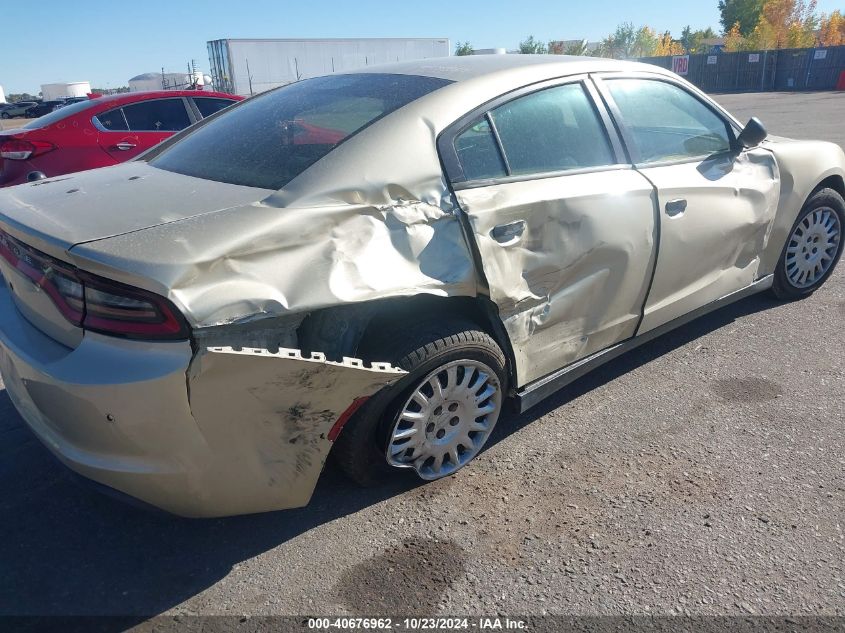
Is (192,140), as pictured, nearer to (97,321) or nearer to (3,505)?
(97,321)

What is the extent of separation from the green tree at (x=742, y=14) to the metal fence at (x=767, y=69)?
42478 mm

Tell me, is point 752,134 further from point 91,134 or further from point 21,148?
point 21,148

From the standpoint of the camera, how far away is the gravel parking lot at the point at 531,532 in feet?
7.27

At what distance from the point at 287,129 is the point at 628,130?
1.62 meters

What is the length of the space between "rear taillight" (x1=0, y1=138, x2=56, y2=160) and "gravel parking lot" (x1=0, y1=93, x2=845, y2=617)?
440cm

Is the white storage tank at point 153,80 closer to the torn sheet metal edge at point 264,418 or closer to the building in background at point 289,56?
the building in background at point 289,56

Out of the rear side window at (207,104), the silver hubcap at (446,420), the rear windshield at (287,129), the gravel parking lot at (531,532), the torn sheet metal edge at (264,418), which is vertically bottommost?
the gravel parking lot at (531,532)

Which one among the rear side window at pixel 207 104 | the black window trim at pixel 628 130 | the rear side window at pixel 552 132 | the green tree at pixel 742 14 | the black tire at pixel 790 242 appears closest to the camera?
the rear side window at pixel 552 132

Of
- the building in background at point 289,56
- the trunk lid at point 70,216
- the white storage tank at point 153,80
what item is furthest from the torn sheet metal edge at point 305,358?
the white storage tank at point 153,80

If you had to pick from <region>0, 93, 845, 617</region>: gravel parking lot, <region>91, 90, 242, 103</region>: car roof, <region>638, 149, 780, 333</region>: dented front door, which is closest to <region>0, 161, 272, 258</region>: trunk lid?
<region>0, 93, 845, 617</region>: gravel parking lot


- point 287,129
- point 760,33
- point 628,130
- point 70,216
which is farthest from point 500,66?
point 760,33

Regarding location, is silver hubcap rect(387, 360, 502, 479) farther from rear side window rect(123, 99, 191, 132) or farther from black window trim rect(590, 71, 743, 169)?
rear side window rect(123, 99, 191, 132)

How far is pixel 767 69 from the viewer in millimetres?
36812

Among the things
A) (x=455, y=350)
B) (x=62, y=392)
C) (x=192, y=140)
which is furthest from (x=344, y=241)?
(x=192, y=140)
